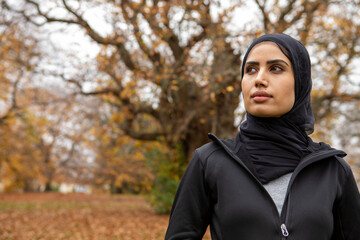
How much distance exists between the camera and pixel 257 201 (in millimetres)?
1415

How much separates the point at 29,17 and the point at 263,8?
270 inches

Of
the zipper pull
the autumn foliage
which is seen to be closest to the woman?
the zipper pull

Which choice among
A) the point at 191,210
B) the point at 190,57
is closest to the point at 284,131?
the point at 191,210

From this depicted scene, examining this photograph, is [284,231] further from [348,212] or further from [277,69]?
[277,69]

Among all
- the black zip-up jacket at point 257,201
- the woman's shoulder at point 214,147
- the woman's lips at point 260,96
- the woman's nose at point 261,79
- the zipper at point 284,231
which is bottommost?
the zipper at point 284,231

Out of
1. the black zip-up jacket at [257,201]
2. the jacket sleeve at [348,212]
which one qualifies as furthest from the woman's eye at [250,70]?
the jacket sleeve at [348,212]

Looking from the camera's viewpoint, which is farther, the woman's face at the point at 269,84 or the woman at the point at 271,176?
the woman's face at the point at 269,84

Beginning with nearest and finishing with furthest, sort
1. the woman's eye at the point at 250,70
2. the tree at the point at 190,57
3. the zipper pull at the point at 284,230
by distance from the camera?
the zipper pull at the point at 284,230
the woman's eye at the point at 250,70
the tree at the point at 190,57

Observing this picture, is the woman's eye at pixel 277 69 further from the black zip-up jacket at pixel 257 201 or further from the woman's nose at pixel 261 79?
the black zip-up jacket at pixel 257 201

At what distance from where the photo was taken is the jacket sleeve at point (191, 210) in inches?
58.5

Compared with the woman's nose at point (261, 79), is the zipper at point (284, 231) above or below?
below

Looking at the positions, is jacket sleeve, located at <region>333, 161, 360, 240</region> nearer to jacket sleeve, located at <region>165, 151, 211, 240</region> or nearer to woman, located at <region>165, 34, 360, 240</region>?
woman, located at <region>165, 34, 360, 240</region>

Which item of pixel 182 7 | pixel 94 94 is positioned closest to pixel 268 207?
pixel 182 7

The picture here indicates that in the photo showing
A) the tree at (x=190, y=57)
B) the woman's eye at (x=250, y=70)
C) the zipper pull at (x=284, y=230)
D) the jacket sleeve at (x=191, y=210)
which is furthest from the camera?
the tree at (x=190, y=57)
